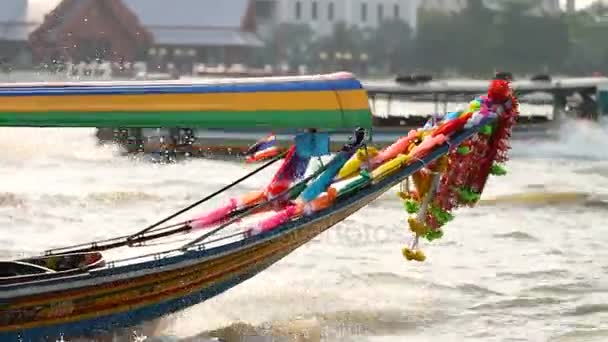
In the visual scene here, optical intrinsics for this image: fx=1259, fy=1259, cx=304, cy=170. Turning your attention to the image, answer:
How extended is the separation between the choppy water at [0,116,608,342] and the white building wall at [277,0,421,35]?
202 feet

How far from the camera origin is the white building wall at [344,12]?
88.3m

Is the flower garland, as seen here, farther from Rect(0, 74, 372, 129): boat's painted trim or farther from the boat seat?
the boat seat

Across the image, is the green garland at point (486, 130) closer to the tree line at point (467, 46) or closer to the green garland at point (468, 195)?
the green garland at point (468, 195)

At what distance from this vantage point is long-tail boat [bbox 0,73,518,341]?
364 inches

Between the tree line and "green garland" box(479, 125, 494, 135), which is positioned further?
the tree line

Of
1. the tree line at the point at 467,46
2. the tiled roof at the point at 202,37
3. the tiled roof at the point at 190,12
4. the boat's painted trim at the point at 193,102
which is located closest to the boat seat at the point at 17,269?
the boat's painted trim at the point at 193,102

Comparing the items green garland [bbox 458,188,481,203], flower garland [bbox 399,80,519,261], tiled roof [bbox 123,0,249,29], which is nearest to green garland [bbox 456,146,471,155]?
flower garland [bbox 399,80,519,261]

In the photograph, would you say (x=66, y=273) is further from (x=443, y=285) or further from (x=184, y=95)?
(x=443, y=285)

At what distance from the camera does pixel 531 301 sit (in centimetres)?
1319

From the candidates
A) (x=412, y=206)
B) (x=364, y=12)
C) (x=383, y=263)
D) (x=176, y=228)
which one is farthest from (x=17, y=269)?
(x=364, y=12)

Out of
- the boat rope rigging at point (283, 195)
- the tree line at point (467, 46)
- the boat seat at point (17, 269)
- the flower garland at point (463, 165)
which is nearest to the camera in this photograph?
the boat seat at point (17, 269)

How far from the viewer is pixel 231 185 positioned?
10.5m

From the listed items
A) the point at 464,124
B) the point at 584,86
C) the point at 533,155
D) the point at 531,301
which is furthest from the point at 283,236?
the point at 584,86

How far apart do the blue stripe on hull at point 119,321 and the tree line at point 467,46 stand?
200 ft
